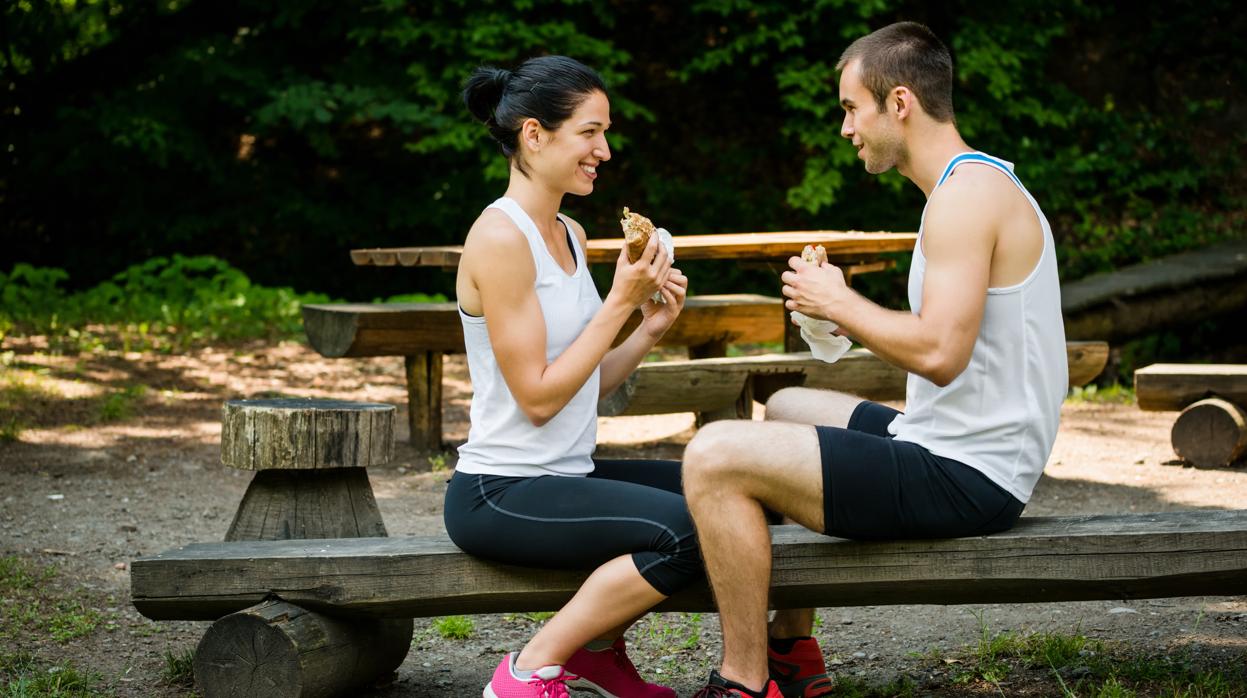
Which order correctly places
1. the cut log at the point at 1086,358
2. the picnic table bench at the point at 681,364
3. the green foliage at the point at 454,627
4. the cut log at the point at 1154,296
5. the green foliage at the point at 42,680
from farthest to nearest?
the cut log at the point at 1154,296
the cut log at the point at 1086,358
the picnic table bench at the point at 681,364
the green foliage at the point at 454,627
the green foliage at the point at 42,680

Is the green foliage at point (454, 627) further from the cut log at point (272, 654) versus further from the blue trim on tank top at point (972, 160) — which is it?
the blue trim on tank top at point (972, 160)

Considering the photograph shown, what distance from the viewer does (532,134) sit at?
3111 mm

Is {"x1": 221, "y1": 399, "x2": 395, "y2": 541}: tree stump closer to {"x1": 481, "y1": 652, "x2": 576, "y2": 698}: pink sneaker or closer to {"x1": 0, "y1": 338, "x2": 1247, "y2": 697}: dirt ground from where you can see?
{"x1": 0, "y1": 338, "x2": 1247, "y2": 697}: dirt ground

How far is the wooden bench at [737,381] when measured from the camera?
5953mm

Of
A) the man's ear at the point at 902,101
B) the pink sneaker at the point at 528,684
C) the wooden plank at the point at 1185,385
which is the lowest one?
the pink sneaker at the point at 528,684

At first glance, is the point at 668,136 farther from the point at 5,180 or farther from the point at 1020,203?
the point at 1020,203

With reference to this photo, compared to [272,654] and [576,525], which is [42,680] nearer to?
[272,654]

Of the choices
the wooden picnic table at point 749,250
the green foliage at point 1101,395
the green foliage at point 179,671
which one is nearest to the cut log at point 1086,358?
the wooden picnic table at point 749,250

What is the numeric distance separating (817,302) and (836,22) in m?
9.35

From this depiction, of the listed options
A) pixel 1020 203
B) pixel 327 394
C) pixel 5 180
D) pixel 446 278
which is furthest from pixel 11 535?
pixel 5 180

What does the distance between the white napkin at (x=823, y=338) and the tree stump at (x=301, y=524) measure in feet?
4.19

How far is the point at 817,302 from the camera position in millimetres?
2811

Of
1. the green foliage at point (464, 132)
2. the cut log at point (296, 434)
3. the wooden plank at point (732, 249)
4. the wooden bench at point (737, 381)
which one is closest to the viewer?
the cut log at point (296, 434)

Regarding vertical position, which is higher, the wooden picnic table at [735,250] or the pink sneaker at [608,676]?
the wooden picnic table at [735,250]
